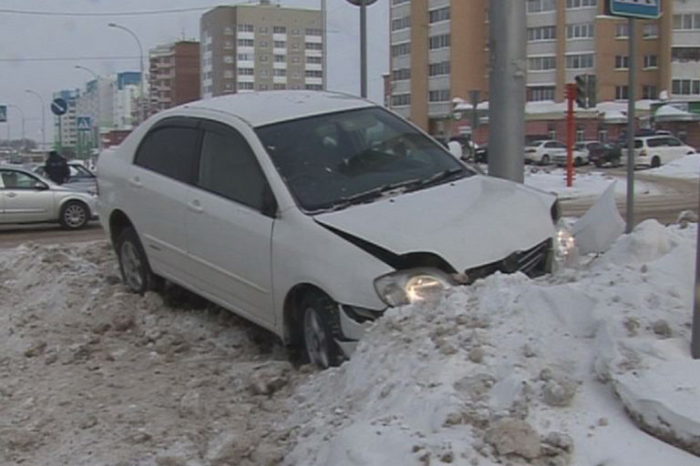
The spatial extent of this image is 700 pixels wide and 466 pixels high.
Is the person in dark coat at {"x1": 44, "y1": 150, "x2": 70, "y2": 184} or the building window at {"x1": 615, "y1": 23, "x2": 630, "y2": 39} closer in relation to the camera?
the person in dark coat at {"x1": 44, "y1": 150, "x2": 70, "y2": 184}

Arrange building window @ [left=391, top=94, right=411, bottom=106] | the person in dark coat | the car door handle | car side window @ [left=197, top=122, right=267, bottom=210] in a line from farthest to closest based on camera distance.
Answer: building window @ [left=391, top=94, right=411, bottom=106] < the person in dark coat < the car door handle < car side window @ [left=197, top=122, right=267, bottom=210]

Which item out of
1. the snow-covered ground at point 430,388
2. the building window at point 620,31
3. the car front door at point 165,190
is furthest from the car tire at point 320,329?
the building window at point 620,31

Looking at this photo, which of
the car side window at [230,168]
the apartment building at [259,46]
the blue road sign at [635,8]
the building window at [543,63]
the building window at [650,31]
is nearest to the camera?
the car side window at [230,168]

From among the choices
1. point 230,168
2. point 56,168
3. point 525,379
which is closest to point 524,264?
point 525,379

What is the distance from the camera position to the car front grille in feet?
18.3

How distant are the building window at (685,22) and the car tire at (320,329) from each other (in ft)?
270

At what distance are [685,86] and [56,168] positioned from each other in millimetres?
67347

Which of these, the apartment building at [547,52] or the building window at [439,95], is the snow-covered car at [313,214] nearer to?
the apartment building at [547,52]

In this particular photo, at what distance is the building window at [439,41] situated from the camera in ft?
303

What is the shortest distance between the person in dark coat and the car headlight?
21167mm

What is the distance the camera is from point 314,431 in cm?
445

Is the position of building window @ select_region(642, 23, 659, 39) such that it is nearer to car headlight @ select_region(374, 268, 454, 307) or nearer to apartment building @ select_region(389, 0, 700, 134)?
apartment building @ select_region(389, 0, 700, 134)

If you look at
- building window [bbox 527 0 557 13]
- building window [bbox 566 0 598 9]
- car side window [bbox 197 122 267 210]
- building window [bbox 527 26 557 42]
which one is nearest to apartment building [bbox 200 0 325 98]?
building window [bbox 527 26 557 42]

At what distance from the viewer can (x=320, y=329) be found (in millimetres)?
5648
